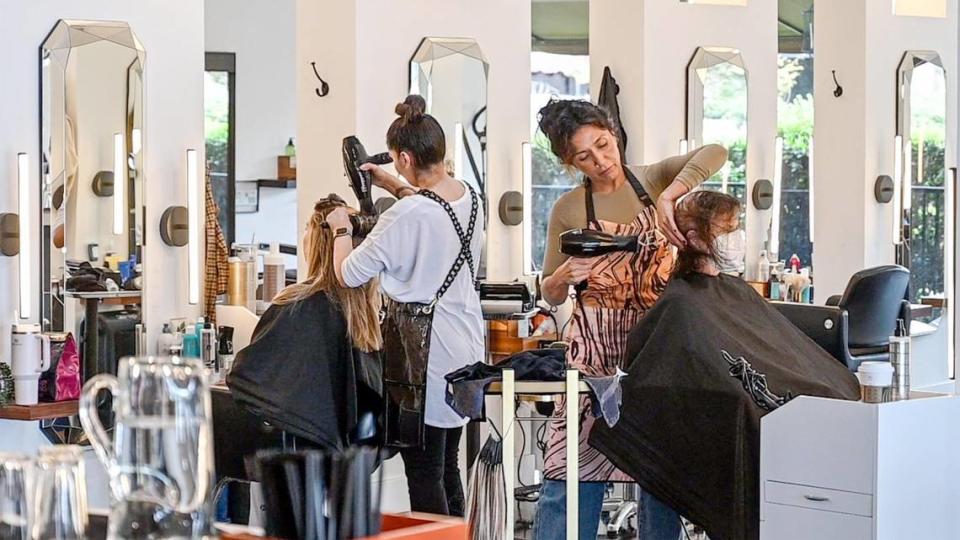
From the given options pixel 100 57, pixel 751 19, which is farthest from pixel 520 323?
pixel 751 19

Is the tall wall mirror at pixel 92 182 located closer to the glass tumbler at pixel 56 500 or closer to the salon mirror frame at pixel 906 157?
the glass tumbler at pixel 56 500

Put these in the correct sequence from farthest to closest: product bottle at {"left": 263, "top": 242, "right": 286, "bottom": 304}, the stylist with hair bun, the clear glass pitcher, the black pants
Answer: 1. product bottle at {"left": 263, "top": 242, "right": 286, "bottom": 304}
2. the black pants
3. the stylist with hair bun
4. the clear glass pitcher

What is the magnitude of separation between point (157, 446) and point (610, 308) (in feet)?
7.55

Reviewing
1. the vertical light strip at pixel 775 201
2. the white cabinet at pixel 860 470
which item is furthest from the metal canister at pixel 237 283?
the vertical light strip at pixel 775 201

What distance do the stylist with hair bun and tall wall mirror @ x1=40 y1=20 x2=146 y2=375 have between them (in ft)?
2.39

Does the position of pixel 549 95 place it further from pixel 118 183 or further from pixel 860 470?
pixel 860 470

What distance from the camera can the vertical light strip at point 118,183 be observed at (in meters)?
3.97

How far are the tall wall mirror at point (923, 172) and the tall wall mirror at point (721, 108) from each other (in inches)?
31.8

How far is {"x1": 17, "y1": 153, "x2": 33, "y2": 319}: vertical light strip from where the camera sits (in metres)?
3.73

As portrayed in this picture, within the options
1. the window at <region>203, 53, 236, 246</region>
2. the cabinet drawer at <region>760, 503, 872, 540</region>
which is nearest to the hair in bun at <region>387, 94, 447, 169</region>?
the cabinet drawer at <region>760, 503, 872, 540</region>

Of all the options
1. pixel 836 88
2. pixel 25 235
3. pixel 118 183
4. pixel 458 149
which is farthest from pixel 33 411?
pixel 836 88

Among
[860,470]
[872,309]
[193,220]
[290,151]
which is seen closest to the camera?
[860,470]

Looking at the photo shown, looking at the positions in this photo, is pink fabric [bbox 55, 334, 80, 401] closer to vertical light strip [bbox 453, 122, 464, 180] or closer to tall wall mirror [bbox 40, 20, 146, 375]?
tall wall mirror [bbox 40, 20, 146, 375]

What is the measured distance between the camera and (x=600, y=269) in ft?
10.6
